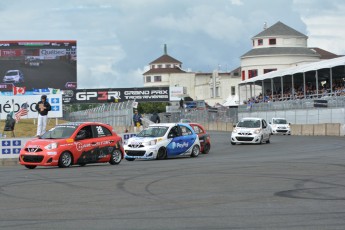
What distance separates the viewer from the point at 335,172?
18766mm

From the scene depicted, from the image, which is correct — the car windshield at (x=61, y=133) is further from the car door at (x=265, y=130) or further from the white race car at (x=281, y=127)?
the white race car at (x=281, y=127)

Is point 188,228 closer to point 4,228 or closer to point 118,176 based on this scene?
point 4,228

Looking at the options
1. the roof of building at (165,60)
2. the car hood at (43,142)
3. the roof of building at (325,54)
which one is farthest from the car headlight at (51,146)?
the roof of building at (165,60)

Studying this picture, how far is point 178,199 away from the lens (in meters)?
13.4

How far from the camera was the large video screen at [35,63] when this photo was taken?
62.9 metres

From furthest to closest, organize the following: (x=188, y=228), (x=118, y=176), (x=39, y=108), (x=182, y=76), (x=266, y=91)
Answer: (x=182, y=76) → (x=266, y=91) → (x=39, y=108) → (x=118, y=176) → (x=188, y=228)

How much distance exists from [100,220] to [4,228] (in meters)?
1.41

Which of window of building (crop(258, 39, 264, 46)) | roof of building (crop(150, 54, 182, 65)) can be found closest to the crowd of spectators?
window of building (crop(258, 39, 264, 46))

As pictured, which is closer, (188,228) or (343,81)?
(188,228)

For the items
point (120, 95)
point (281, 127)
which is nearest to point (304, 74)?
point (281, 127)

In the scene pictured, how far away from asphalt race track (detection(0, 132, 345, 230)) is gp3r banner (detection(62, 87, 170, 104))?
79.0 m

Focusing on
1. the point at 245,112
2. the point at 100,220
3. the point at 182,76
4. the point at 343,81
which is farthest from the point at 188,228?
the point at 182,76

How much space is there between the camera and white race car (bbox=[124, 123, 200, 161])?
2747cm

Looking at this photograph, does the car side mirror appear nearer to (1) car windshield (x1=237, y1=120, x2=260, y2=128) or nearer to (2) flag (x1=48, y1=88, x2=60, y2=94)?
(1) car windshield (x1=237, y1=120, x2=260, y2=128)
